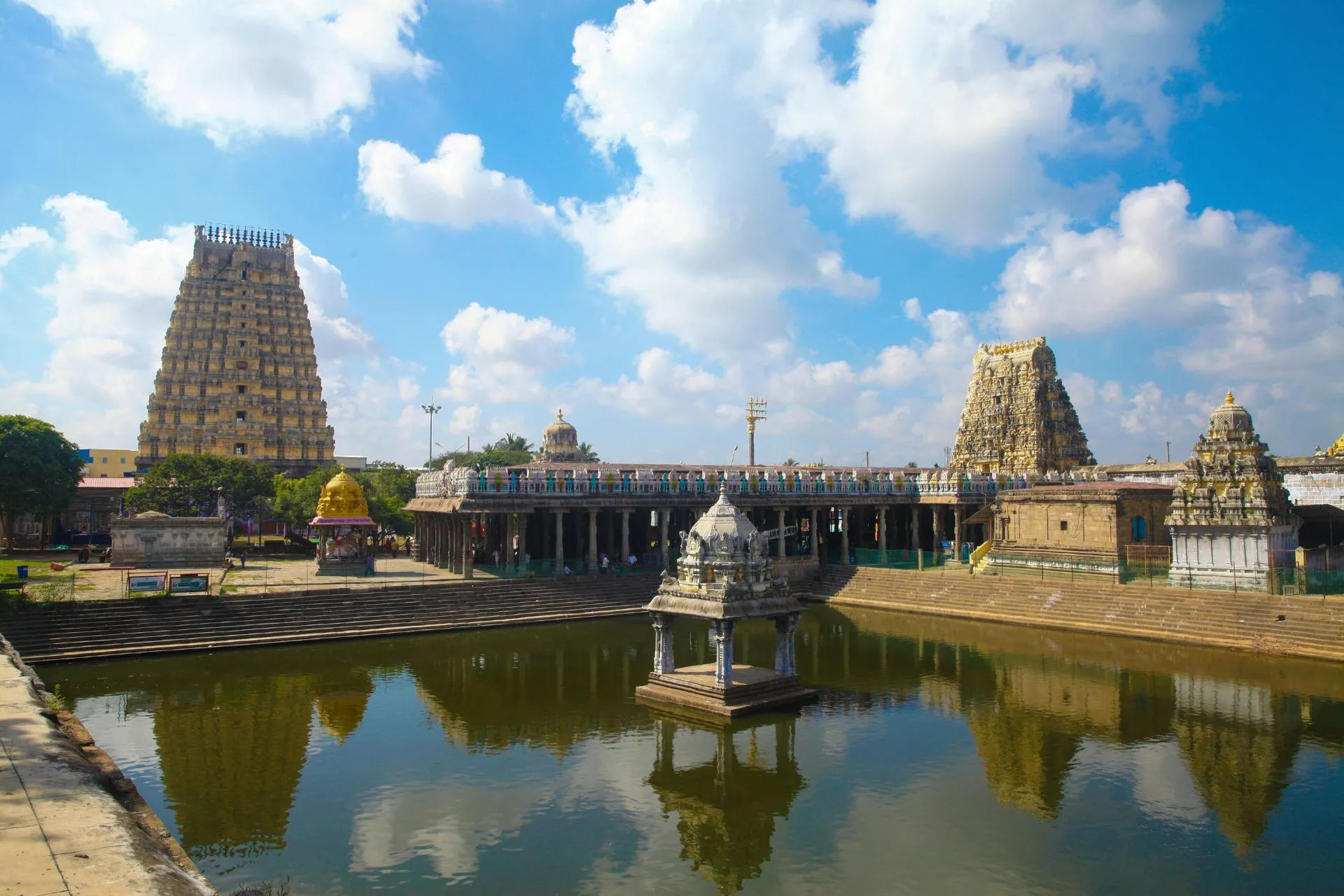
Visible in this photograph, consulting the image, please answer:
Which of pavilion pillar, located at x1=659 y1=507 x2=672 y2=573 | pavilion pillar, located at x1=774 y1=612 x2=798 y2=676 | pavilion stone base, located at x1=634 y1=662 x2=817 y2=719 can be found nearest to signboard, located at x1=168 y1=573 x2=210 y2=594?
pavilion stone base, located at x1=634 y1=662 x2=817 y2=719

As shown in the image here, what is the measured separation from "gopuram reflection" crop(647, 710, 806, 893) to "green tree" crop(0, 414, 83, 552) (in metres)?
40.4

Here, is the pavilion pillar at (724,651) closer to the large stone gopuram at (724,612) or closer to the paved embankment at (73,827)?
the large stone gopuram at (724,612)

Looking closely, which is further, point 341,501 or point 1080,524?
point 341,501

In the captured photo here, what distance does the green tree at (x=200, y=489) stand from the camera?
49.0 metres

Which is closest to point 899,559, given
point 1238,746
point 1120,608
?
point 1120,608

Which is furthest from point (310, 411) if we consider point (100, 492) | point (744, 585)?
point (744, 585)

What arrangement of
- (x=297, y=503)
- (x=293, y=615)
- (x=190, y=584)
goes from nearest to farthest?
1. (x=293, y=615)
2. (x=190, y=584)
3. (x=297, y=503)

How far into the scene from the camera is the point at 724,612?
780 inches

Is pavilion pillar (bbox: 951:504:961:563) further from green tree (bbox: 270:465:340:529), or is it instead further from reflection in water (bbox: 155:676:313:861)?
green tree (bbox: 270:465:340:529)

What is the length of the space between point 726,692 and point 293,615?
52.8 feet

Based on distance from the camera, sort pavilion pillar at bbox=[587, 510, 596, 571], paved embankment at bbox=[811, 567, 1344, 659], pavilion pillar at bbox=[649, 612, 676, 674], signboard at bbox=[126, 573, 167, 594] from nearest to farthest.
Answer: pavilion pillar at bbox=[649, 612, 676, 674] < paved embankment at bbox=[811, 567, 1344, 659] < signboard at bbox=[126, 573, 167, 594] < pavilion pillar at bbox=[587, 510, 596, 571]

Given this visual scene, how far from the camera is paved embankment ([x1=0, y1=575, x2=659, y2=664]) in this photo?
2509 centimetres

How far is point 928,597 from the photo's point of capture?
116 feet

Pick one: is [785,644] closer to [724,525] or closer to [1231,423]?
[724,525]
